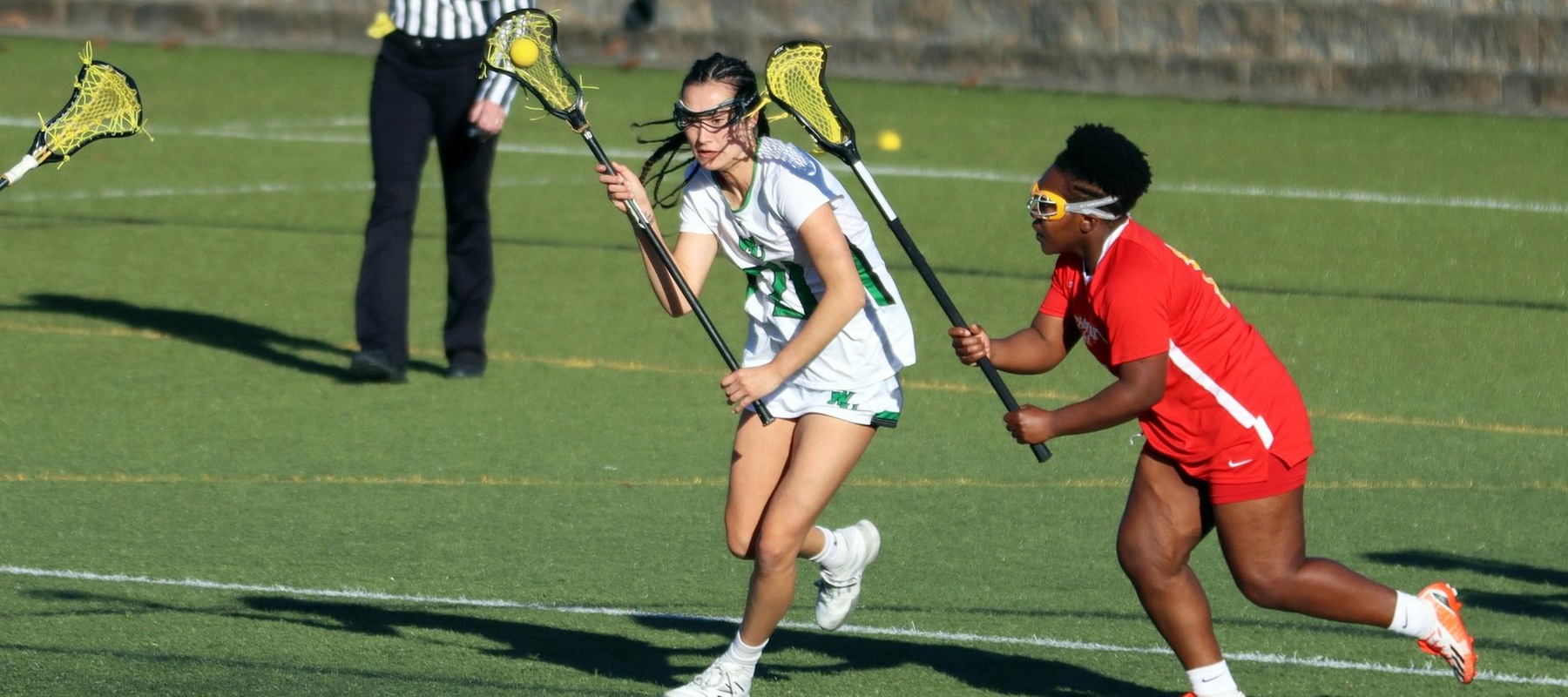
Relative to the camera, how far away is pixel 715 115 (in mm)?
5676

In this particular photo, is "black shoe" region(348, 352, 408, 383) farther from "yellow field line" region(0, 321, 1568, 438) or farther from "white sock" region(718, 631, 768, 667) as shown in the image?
"white sock" region(718, 631, 768, 667)

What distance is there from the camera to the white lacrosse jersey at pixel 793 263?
5730mm

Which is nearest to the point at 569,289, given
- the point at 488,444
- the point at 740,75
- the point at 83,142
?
the point at 488,444

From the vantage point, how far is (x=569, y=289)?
1194 cm

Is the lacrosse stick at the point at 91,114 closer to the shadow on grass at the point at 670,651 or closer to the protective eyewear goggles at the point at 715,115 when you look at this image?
the shadow on grass at the point at 670,651

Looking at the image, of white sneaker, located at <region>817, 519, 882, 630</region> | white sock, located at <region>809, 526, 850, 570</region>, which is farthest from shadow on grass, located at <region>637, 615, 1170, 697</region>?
white sock, located at <region>809, 526, 850, 570</region>

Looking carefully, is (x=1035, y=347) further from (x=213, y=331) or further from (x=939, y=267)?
(x=939, y=267)

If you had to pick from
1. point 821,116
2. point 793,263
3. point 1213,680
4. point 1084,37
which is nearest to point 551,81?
point 821,116

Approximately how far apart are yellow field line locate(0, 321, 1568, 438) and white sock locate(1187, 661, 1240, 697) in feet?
13.0

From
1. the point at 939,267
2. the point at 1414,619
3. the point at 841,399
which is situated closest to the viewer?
the point at 1414,619

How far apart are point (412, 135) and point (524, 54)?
12.0 ft

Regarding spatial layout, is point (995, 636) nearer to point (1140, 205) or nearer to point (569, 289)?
point (569, 289)

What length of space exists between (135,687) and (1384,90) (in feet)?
46.5

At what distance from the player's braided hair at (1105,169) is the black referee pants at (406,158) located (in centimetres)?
441
